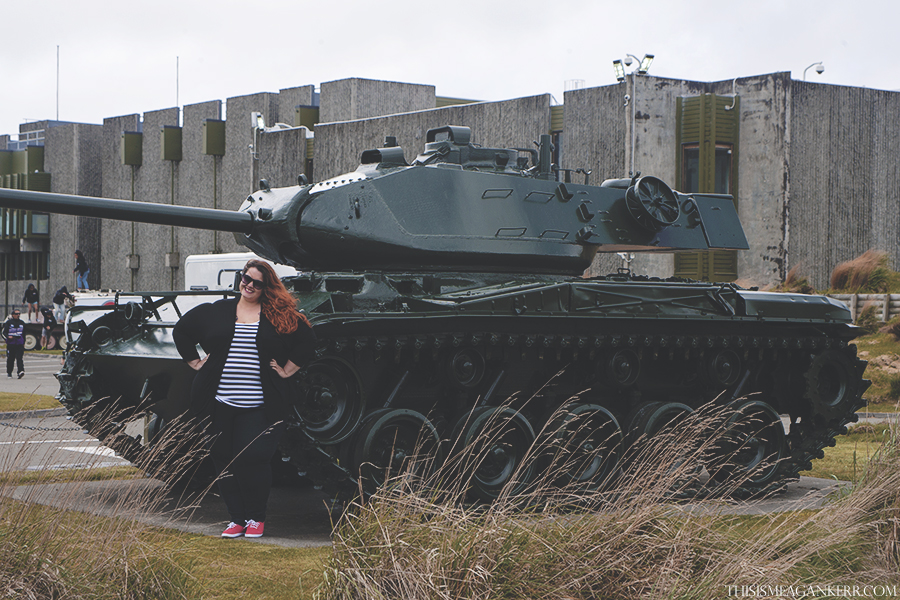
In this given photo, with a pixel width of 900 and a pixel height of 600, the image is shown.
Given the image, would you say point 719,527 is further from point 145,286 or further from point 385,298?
point 145,286

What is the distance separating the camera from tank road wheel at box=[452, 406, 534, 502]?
8.65m

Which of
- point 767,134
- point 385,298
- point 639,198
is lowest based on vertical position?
point 385,298

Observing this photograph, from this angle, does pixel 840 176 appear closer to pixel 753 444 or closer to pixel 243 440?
pixel 753 444

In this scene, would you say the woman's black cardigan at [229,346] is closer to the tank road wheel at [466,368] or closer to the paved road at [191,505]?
the paved road at [191,505]

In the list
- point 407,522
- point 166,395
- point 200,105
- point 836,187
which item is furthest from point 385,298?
point 200,105

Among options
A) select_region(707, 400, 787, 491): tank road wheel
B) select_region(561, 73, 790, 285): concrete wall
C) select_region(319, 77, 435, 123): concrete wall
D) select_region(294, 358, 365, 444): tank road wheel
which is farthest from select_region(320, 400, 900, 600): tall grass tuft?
select_region(319, 77, 435, 123): concrete wall

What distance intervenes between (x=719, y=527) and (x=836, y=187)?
69.5ft

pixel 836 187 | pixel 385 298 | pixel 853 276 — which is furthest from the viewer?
pixel 836 187

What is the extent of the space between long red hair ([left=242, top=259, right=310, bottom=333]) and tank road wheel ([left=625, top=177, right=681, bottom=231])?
177 inches

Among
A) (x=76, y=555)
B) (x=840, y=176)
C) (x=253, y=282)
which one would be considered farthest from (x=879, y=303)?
(x=76, y=555)

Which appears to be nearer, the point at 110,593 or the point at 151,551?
the point at 110,593

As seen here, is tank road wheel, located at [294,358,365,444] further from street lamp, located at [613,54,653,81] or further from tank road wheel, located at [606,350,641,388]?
street lamp, located at [613,54,653,81]

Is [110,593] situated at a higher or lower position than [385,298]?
lower

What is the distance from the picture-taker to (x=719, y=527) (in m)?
6.15
